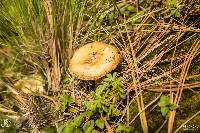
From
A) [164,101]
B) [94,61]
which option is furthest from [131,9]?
[164,101]

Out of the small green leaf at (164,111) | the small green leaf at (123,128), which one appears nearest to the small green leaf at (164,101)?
the small green leaf at (164,111)

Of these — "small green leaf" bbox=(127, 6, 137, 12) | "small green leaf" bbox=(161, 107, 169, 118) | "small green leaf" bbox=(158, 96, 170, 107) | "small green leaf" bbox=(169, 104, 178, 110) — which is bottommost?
"small green leaf" bbox=(161, 107, 169, 118)

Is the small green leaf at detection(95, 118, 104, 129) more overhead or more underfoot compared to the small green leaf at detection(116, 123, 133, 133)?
more overhead

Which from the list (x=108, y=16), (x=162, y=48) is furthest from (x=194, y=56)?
(x=108, y=16)

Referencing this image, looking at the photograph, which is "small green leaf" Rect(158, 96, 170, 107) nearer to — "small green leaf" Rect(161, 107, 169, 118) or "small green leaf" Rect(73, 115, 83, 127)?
"small green leaf" Rect(161, 107, 169, 118)

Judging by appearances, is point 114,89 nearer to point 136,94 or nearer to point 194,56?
point 136,94

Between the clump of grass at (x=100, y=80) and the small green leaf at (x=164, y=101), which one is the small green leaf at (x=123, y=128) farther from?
the small green leaf at (x=164, y=101)

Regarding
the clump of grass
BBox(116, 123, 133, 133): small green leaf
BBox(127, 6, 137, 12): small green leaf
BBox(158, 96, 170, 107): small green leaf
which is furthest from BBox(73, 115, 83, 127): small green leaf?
BBox(127, 6, 137, 12): small green leaf

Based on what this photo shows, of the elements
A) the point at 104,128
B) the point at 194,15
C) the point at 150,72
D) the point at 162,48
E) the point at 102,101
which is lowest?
the point at 104,128
